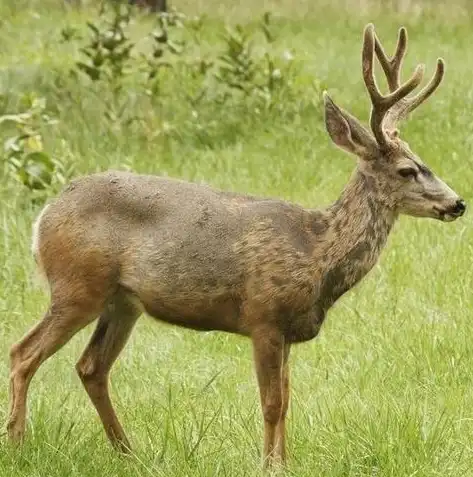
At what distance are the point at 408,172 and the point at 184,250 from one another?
0.84 m

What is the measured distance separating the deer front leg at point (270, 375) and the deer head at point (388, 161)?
65 cm

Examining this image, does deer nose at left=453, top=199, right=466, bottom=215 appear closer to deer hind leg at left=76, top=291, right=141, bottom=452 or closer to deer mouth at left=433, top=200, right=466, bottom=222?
deer mouth at left=433, top=200, right=466, bottom=222

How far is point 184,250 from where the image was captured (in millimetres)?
5285

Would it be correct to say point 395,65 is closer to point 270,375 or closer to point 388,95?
point 388,95

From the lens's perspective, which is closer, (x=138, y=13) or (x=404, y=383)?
(x=404, y=383)

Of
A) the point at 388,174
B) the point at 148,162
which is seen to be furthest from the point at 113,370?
the point at 148,162

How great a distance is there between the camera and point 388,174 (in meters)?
5.30

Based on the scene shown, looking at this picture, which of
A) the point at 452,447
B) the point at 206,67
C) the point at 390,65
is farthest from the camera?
the point at 206,67

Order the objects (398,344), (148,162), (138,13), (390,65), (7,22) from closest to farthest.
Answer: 1. (390,65)
2. (398,344)
3. (148,162)
4. (7,22)
5. (138,13)

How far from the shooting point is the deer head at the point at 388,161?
5277mm

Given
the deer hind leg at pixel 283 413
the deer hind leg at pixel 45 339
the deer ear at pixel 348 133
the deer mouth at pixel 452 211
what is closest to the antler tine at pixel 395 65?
the deer ear at pixel 348 133

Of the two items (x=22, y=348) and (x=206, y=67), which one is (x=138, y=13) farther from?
(x=22, y=348)

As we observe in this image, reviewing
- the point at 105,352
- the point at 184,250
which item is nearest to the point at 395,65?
the point at 184,250

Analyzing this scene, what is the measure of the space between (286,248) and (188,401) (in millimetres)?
974
